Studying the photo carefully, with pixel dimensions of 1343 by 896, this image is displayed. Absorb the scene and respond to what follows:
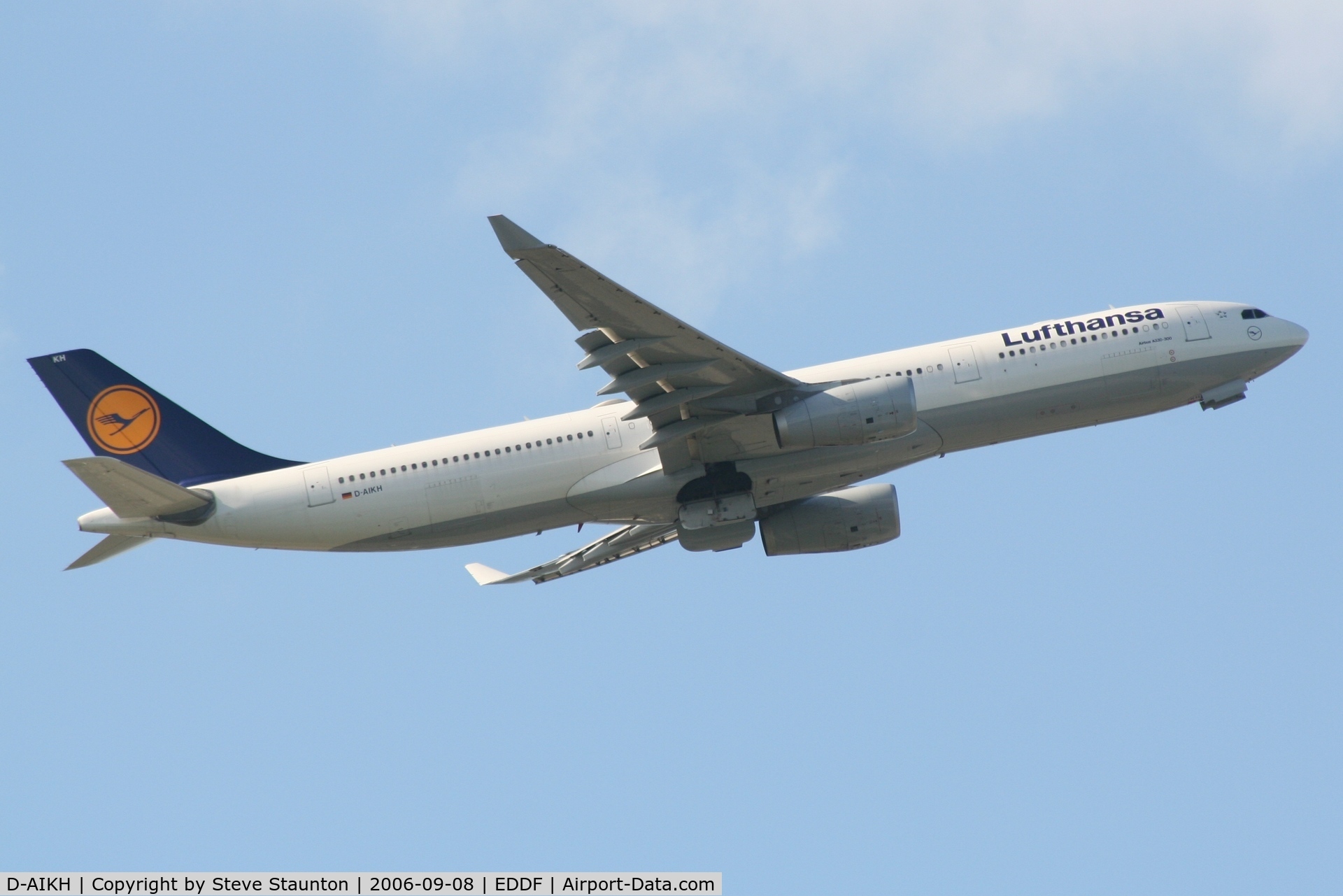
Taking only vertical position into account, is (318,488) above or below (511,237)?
below

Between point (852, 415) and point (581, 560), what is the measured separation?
12.3 meters

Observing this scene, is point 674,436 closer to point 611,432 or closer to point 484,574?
point 611,432

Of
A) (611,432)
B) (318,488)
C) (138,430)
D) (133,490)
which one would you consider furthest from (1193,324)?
(138,430)

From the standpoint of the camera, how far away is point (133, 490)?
31.8 m

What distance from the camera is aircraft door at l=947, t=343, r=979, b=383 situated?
33875 millimetres

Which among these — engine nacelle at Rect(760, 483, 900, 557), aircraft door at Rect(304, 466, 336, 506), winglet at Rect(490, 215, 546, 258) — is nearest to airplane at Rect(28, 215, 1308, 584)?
aircraft door at Rect(304, 466, 336, 506)

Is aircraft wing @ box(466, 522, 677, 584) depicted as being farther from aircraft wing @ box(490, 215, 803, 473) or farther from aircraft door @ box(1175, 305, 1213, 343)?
aircraft door @ box(1175, 305, 1213, 343)

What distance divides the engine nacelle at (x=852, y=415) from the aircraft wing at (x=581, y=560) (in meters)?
9.26

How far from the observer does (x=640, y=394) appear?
32.4 metres

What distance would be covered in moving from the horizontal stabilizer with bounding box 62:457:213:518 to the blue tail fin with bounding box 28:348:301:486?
4.41 feet

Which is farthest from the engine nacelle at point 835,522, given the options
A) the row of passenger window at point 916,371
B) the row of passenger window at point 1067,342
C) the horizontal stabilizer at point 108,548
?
the horizontal stabilizer at point 108,548

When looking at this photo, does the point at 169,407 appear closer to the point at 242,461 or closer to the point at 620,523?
the point at 242,461

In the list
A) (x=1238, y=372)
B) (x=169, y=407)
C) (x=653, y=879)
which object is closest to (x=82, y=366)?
(x=169, y=407)

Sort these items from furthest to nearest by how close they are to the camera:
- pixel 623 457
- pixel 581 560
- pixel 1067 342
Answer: pixel 581 560 < pixel 1067 342 < pixel 623 457
